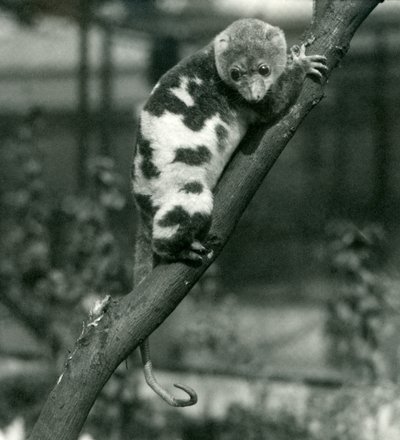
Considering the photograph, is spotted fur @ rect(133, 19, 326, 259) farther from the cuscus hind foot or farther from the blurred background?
the blurred background

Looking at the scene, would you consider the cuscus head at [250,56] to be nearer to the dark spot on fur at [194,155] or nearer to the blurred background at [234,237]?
the dark spot on fur at [194,155]

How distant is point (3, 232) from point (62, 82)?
1147mm

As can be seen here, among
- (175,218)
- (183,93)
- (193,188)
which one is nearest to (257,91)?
(183,93)

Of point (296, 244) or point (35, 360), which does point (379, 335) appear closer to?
point (296, 244)

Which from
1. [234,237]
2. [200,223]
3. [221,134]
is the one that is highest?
[221,134]

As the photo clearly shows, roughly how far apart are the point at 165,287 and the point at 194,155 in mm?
703

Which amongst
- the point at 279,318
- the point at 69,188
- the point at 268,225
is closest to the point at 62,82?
the point at 69,188

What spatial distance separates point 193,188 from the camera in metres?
2.66

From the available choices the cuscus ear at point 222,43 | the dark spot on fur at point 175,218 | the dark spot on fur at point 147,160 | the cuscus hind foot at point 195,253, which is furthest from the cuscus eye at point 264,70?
the cuscus hind foot at point 195,253

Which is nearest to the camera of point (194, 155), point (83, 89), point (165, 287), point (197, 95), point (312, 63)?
point (165, 287)

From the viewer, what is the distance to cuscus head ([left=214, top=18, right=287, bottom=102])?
9.71 feet

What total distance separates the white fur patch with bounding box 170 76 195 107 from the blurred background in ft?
5.08

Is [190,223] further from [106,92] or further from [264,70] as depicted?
[106,92]

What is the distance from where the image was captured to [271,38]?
10.2ft
